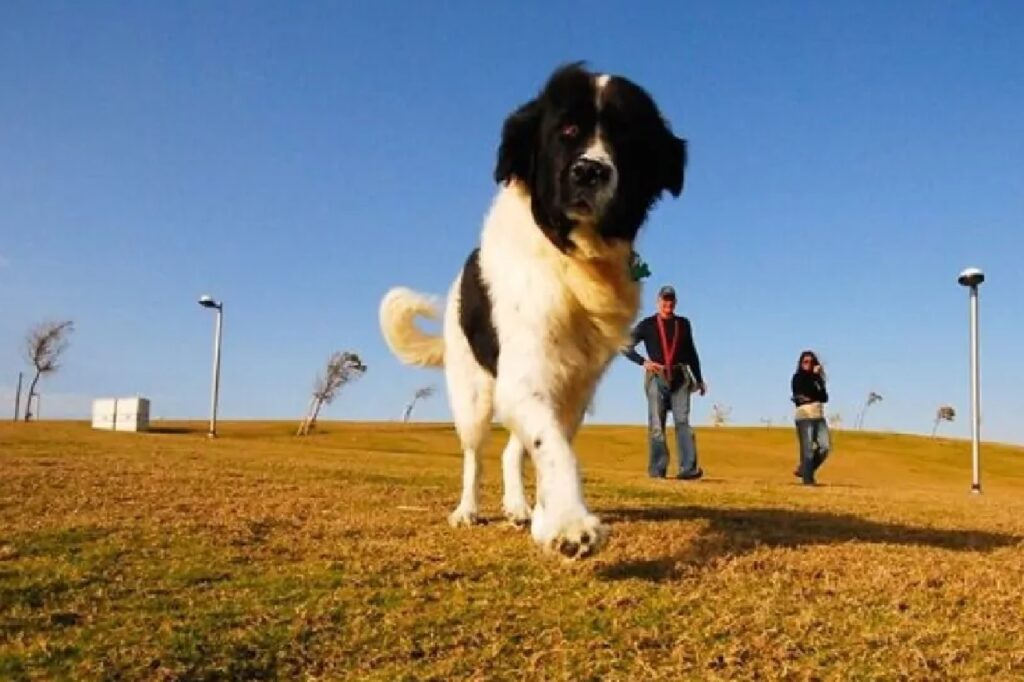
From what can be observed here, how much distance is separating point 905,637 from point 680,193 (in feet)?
8.97

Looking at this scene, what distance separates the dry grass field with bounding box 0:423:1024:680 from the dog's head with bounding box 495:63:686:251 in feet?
5.36

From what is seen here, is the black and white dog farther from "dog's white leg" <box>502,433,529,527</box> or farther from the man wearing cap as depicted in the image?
the man wearing cap

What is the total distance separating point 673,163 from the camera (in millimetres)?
5320

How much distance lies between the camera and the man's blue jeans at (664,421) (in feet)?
42.7

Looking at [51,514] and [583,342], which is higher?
[583,342]

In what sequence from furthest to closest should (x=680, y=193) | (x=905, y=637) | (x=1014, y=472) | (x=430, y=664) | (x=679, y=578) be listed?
(x=1014, y=472)
(x=680, y=193)
(x=679, y=578)
(x=905, y=637)
(x=430, y=664)

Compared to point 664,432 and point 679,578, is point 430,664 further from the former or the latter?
point 664,432

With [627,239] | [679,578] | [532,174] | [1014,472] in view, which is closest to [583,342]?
[627,239]

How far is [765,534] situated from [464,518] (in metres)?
1.77

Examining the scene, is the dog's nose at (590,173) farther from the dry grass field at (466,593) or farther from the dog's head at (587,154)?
the dry grass field at (466,593)

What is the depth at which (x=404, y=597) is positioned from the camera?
12.6 feet

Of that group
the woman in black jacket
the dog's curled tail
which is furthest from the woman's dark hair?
the dog's curled tail

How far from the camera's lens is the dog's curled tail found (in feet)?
25.3

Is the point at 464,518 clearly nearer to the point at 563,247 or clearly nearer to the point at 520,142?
the point at 563,247
